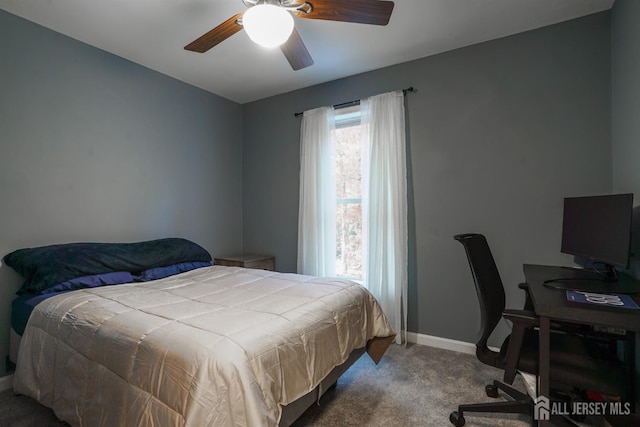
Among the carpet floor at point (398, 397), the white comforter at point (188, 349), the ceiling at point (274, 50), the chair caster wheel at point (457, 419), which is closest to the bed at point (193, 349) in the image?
the white comforter at point (188, 349)

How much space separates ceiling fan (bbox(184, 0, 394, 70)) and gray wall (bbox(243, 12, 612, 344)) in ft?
4.33

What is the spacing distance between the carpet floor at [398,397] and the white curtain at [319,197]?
1.17 metres

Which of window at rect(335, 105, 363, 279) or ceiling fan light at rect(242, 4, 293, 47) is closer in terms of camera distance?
ceiling fan light at rect(242, 4, 293, 47)

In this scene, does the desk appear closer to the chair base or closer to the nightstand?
the chair base

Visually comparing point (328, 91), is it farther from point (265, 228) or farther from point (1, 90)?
point (1, 90)

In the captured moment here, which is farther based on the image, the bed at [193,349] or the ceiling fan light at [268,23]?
the ceiling fan light at [268,23]

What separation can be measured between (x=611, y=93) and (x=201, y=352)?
10.2ft

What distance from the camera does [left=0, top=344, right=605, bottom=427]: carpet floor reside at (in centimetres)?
179

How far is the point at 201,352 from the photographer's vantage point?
3.92 ft

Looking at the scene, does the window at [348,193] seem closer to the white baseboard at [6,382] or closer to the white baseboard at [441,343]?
the white baseboard at [441,343]

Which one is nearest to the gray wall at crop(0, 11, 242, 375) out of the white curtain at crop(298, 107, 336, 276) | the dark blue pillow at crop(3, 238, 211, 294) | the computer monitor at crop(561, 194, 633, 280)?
the dark blue pillow at crop(3, 238, 211, 294)

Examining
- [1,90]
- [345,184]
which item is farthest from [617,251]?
[1,90]

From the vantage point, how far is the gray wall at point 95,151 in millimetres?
2215

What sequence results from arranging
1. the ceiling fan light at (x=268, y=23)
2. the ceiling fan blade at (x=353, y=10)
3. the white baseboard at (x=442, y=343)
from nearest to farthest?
1. the ceiling fan light at (x=268, y=23)
2. the ceiling fan blade at (x=353, y=10)
3. the white baseboard at (x=442, y=343)
